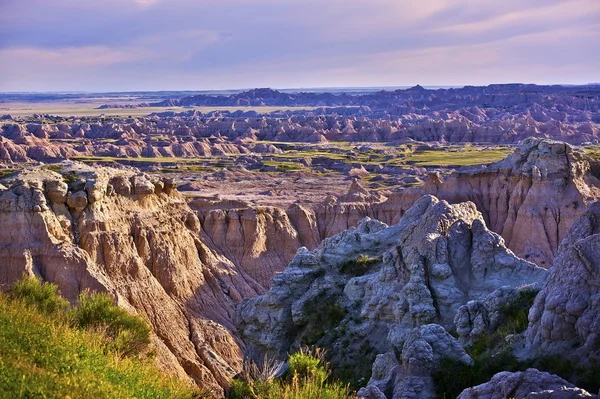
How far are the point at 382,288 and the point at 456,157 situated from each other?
109180 millimetres

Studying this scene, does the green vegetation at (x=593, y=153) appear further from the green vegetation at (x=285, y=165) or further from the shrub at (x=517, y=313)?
the green vegetation at (x=285, y=165)

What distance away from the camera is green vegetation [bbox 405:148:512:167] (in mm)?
117375

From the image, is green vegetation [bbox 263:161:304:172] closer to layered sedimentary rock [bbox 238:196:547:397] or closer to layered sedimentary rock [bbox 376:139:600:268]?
layered sedimentary rock [bbox 376:139:600:268]

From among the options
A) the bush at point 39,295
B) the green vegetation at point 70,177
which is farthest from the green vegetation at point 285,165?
the bush at point 39,295

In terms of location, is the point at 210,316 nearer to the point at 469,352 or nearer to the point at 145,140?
the point at 469,352

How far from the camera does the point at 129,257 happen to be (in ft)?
128

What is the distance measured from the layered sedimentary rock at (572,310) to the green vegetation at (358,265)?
10501 mm

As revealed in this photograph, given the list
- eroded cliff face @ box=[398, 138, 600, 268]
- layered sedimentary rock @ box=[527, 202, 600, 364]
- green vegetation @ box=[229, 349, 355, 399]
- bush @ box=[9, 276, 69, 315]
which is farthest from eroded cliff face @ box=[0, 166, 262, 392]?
Result: layered sedimentary rock @ box=[527, 202, 600, 364]

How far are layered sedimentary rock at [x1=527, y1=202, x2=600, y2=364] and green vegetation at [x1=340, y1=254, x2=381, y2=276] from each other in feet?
34.5

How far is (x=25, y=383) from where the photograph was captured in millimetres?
12711

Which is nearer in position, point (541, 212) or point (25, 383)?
point (25, 383)

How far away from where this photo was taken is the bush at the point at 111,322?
25.4 metres

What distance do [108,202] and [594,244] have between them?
28.9 meters

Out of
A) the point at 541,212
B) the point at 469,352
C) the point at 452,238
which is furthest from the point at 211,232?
the point at 469,352
